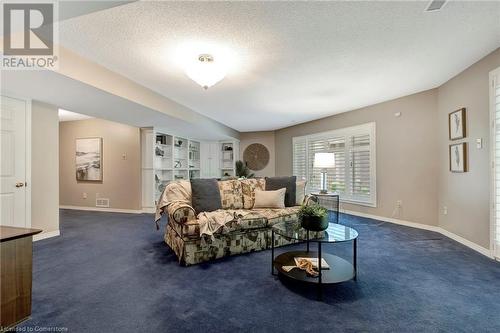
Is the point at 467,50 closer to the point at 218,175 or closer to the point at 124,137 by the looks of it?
the point at 124,137

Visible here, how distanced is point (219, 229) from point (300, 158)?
462cm

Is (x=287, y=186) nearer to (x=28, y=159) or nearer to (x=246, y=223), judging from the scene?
(x=246, y=223)

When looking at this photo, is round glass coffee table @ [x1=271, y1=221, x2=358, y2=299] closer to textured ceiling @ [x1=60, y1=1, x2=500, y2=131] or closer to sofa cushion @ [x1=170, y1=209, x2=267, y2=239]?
sofa cushion @ [x1=170, y1=209, x2=267, y2=239]

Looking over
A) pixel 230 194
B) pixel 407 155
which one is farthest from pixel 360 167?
pixel 230 194

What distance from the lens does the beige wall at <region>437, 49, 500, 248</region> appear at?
2928mm

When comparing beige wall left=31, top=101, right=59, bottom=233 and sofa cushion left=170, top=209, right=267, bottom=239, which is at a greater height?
beige wall left=31, top=101, right=59, bottom=233


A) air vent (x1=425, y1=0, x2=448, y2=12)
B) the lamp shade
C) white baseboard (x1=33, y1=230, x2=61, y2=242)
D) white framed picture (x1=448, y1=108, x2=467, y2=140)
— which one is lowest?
white baseboard (x1=33, y1=230, x2=61, y2=242)

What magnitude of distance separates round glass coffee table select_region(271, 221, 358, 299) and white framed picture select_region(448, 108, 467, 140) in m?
2.37

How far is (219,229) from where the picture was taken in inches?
108

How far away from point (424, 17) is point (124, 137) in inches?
236

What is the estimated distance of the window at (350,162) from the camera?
16.5 feet

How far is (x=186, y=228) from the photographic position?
263 cm

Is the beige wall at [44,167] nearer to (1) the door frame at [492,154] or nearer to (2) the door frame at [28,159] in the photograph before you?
(2) the door frame at [28,159]

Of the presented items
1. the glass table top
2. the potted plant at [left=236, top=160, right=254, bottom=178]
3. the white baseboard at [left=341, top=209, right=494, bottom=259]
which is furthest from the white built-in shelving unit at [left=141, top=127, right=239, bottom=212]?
the white baseboard at [left=341, top=209, right=494, bottom=259]
